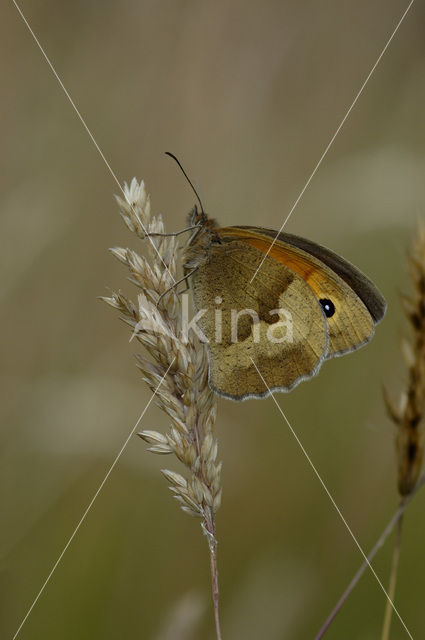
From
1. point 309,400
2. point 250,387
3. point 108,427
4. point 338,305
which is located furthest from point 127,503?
point 338,305

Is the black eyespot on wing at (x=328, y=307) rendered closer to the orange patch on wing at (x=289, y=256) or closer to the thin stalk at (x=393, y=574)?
the orange patch on wing at (x=289, y=256)

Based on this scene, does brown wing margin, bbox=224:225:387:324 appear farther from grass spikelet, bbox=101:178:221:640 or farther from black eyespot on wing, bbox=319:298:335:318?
grass spikelet, bbox=101:178:221:640

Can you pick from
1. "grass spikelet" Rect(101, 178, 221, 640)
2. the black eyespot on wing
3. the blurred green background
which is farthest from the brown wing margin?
"grass spikelet" Rect(101, 178, 221, 640)

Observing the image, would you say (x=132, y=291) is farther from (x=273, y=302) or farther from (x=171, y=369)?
(x=171, y=369)

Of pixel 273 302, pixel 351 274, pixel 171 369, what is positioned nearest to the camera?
pixel 171 369

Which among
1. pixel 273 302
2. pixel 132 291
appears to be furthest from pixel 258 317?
pixel 132 291

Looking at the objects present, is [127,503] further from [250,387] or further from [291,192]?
[291,192]

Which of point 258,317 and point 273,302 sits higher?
point 273,302
